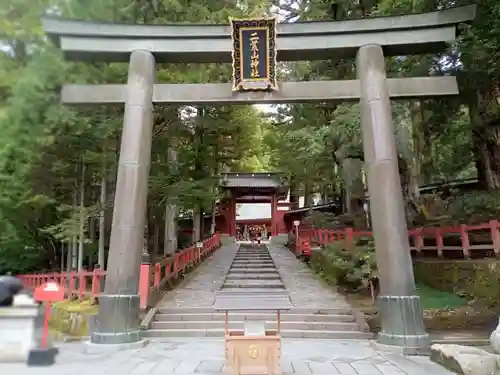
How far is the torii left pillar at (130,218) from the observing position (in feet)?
26.1

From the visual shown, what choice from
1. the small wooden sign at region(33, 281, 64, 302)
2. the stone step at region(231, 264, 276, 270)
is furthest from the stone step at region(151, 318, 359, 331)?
the stone step at region(231, 264, 276, 270)

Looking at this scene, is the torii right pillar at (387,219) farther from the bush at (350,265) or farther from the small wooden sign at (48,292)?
the small wooden sign at (48,292)

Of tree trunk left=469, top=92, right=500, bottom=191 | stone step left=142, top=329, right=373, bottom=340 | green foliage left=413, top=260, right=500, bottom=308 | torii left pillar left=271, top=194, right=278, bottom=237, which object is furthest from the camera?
torii left pillar left=271, top=194, right=278, bottom=237

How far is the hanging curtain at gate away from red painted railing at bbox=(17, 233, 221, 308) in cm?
520

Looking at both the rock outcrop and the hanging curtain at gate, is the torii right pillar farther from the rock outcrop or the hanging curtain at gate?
the hanging curtain at gate

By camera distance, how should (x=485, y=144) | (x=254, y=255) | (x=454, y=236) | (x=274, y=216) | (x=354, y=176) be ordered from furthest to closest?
(x=274, y=216) < (x=254, y=255) < (x=354, y=176) < (x=485, y=144) < (x=454, y=236)

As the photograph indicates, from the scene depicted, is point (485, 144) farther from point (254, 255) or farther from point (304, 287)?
point (254, 255)

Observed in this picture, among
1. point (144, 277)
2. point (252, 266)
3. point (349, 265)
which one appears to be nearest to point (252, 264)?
point (252, 266)

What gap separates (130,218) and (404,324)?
5.54 m

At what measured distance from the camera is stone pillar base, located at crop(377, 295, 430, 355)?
300 inches

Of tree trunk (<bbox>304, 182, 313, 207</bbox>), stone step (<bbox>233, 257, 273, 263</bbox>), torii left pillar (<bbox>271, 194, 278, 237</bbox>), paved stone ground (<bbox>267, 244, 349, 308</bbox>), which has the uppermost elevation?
tree trunk (<bbox>304, 182, 313, 207</bbox>)

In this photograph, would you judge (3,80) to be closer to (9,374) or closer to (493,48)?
(9,374)

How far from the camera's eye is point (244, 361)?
18.6ft

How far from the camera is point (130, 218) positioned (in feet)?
27.3
